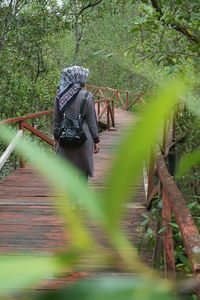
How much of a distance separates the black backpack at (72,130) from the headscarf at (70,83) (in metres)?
0.09

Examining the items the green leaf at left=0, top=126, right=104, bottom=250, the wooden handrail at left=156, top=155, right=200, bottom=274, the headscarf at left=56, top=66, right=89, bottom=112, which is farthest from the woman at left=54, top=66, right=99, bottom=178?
the green leaf at left=0, top=126, right=104, bottom=250

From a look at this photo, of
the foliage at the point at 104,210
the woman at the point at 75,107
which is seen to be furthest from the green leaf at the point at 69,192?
the woman at the point at 75,107

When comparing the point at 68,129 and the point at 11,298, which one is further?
the point at 68,129

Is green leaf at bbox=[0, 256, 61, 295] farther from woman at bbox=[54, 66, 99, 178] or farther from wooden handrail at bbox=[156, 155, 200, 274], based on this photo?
woman at bbox=[54, 66, 99, 178]

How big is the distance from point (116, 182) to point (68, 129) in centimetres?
306

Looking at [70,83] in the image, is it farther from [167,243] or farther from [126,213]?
[126,213]

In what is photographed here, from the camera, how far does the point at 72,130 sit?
3262 millimetres

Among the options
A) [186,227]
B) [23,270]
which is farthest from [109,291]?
[186,227]

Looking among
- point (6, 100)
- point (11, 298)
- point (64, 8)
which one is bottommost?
point (6, 100)

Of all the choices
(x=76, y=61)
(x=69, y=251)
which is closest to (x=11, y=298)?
(x=69, y=251)

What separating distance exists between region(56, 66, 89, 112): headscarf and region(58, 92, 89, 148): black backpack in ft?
0.31

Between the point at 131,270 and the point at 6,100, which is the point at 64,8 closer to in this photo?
the point at 6,100

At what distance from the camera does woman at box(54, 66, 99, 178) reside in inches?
127

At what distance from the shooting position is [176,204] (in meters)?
1.52
